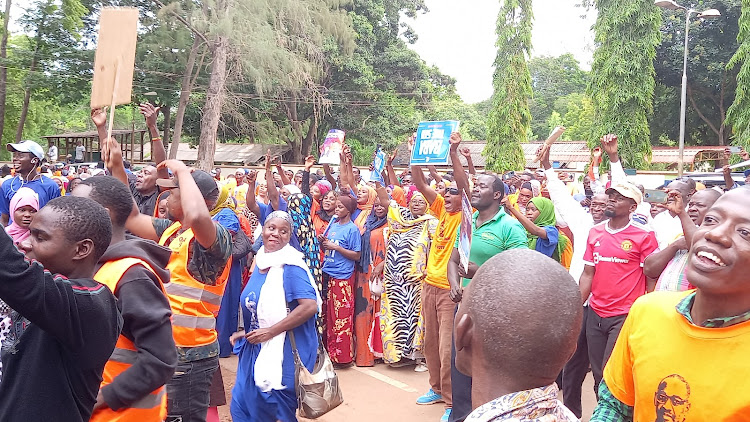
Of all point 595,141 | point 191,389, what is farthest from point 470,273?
point 595,141

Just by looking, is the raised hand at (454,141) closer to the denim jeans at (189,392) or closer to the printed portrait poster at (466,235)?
the printed portrait poster at (466,235)

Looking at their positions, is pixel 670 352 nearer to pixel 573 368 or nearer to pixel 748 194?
pixel 748 194

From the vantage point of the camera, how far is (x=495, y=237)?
477 cm

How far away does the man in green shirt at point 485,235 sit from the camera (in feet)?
15.2

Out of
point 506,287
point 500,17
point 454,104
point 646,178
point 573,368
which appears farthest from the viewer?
point 454,104

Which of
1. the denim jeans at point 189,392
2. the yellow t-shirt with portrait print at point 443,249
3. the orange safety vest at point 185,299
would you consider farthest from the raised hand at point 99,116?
the yellow t-shirt with portrait print at point 443,249

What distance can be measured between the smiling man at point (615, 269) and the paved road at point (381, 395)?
135 cm

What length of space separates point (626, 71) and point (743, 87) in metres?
3.98

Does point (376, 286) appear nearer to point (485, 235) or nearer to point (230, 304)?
point (230, 304)

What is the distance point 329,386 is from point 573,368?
6.82ft

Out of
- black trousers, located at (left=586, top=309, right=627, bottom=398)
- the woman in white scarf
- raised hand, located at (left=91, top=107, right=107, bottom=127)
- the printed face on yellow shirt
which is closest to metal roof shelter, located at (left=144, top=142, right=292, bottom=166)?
raised hand, located at (left=91, top=107, right=107, bottom=127)

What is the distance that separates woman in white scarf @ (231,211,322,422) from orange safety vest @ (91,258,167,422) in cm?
139

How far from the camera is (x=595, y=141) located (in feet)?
85.5

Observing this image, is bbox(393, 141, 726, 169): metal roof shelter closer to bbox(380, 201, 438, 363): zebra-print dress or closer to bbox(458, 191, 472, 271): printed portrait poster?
bbox(380, 201, 438, 363): zebra-print dress
